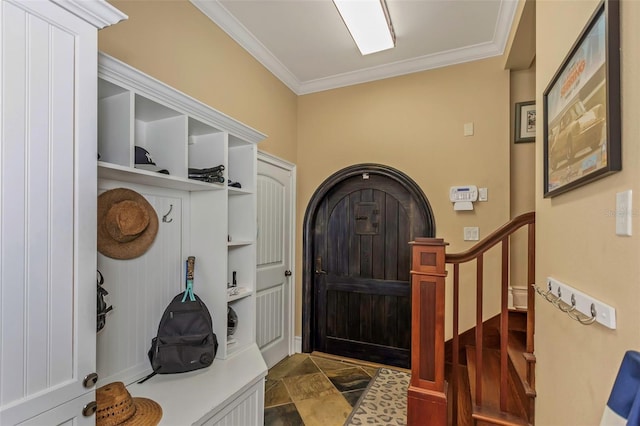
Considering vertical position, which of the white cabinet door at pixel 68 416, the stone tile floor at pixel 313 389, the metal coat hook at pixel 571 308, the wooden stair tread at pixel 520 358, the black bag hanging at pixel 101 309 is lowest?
the stone tile floor at pixel 313 389

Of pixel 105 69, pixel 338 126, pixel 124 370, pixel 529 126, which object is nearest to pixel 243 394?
pixel 124 370

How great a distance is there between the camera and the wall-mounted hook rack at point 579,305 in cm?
87

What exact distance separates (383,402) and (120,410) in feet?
6.18

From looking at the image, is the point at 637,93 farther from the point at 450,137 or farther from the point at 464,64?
the point at 464,64

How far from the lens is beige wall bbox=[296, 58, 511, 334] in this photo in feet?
9.16

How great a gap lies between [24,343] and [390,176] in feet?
9.26

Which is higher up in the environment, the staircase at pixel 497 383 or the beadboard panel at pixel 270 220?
the beadboard panel at pixel 270 220

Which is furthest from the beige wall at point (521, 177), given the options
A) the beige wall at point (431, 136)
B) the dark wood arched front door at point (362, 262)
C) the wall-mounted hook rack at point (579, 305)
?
the wall-mounted hook rack at point (579, 305)

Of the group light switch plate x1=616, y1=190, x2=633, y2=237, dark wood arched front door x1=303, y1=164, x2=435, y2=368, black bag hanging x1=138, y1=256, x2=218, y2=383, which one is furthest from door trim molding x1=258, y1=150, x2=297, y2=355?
light switch plate x1=616, y1=190, x2=633, y2=237

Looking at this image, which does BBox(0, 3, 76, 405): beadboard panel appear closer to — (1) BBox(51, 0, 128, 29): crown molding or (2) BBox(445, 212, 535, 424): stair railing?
(1) BBox(51, 0, 128, 29): crown molding

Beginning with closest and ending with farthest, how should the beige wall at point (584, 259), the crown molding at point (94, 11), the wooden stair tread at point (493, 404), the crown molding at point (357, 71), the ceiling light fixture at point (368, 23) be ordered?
the beige wall at point (584, 259) → the crown molding at point (94, 11) → the wooden stair tread at point (493, 404) → the ceiling light fixture at point (368, 23) → the crown molding at point (357, 71)

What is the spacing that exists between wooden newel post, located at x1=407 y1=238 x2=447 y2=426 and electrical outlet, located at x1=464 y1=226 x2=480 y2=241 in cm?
115

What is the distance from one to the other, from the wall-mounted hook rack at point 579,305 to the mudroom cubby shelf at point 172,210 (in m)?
1.58

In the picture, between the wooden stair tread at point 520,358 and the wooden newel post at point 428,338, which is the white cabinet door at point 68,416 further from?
the wooden stair tread at point 520,358
